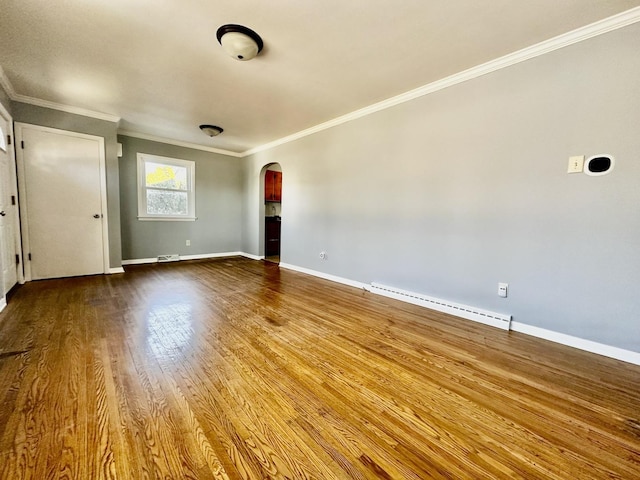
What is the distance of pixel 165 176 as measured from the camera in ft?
17.4

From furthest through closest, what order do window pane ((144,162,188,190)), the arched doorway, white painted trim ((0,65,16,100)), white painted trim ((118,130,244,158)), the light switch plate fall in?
1. the arched doorway
2. window pane ((144,162,188,190))
3. white painted trim ((118,130,244,158))
4. white painted trim ((0,65,16,100))
5. the light switch plate

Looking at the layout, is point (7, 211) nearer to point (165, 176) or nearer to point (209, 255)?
point (165, 176)

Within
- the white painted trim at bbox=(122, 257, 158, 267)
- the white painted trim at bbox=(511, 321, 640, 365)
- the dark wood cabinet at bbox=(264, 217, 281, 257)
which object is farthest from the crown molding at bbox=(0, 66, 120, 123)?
the white painted trim at bbox=(511, 321, 640, 365)

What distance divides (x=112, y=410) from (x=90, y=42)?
2928 millimetres

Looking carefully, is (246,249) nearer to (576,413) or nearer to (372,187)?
(372,187)

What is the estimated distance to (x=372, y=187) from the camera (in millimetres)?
3578

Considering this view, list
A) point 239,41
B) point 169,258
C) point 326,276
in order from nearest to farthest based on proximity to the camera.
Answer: point 239,41 < point 326,276 < point 169,258

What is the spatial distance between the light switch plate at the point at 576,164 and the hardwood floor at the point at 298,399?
145 cm

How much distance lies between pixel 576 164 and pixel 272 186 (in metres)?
5.35

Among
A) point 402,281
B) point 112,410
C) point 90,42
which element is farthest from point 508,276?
point 90,42

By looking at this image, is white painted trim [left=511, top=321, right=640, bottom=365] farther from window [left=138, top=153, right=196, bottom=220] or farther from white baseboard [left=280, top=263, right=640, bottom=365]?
window [left=138, top=153, right=196, bottom=220]

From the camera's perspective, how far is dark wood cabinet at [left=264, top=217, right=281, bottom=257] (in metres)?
6.18

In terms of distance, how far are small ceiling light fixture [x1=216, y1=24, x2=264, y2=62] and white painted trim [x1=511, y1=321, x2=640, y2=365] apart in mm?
3397

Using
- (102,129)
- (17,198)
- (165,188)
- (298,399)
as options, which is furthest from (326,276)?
(17,198)
